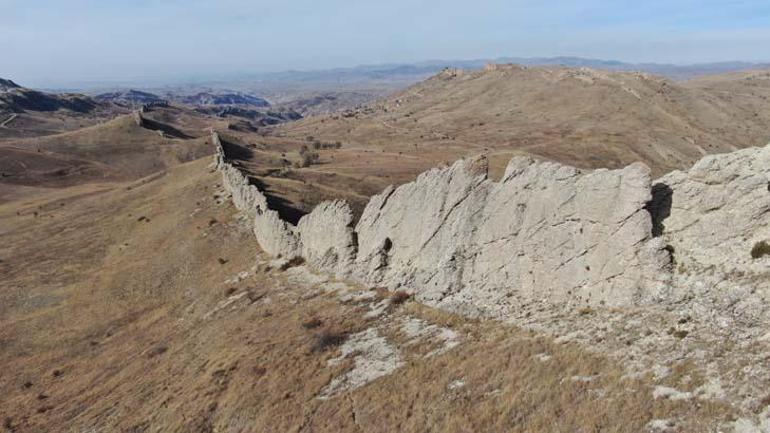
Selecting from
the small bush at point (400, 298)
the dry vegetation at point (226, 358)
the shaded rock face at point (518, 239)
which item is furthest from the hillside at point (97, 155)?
the small bush at point (400, 298)

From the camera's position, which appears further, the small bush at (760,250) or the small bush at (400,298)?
the small bush at (400,298)

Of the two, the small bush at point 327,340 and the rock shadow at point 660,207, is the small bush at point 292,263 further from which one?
the rock shadow at point 660,207

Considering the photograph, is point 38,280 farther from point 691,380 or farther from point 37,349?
point 691,380

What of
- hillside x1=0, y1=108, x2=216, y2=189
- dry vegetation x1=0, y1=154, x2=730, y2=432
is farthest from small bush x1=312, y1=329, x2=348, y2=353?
hillside x1=0, y1=108, x2=216, y2=189

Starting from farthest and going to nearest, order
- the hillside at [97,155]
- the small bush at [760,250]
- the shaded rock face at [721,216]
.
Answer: the hillside at [97,155], the shaded rock face at [721,216], the small bush at [760,250]

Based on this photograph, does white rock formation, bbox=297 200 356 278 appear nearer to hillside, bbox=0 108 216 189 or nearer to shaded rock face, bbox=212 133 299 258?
shaded rock face, bbox=212 133 299 258

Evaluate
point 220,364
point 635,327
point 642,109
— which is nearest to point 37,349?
point 220,364

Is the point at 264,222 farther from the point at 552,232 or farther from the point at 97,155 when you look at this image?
the point at 97,155
